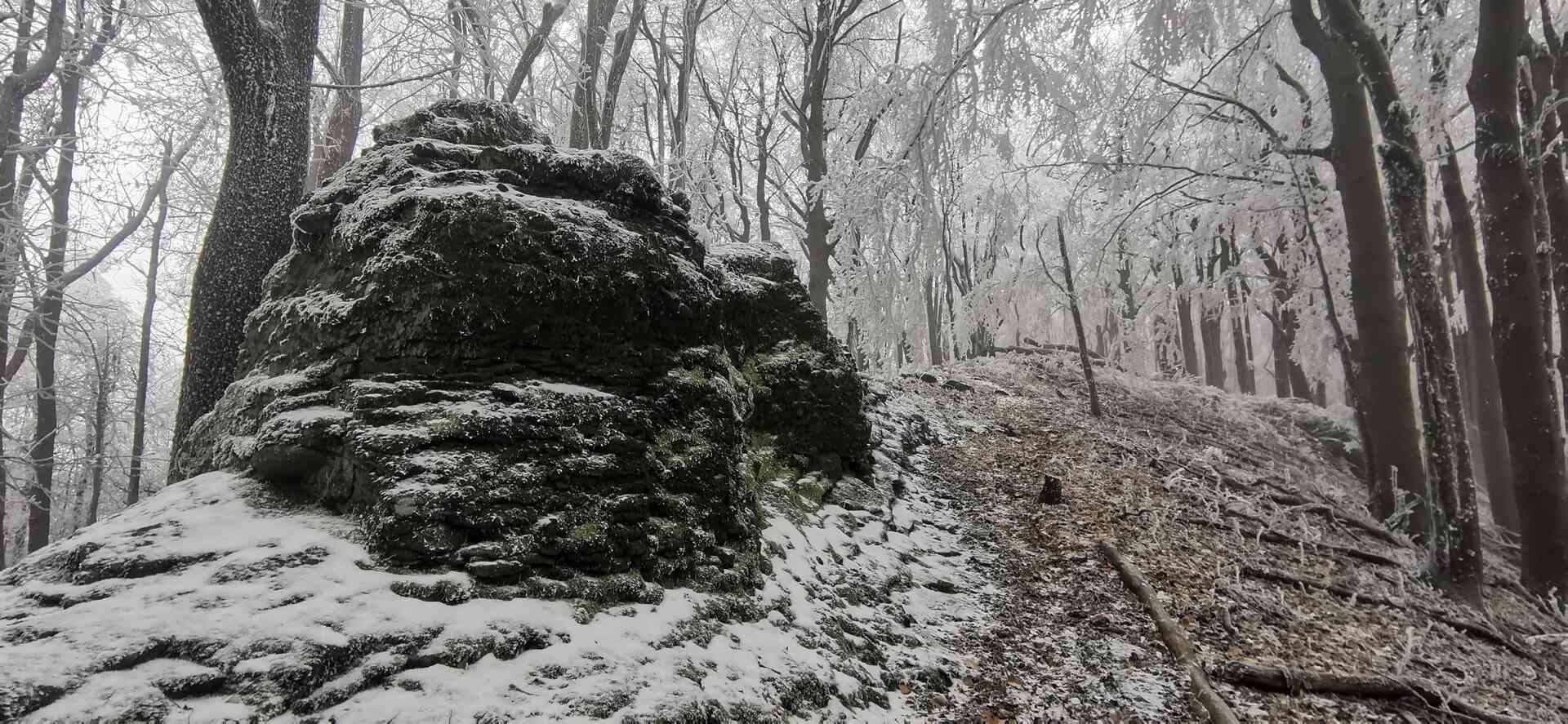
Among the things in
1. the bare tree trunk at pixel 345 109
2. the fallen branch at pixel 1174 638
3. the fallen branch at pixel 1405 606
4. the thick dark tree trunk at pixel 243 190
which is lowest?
the fallen branch at pixel 1405 606

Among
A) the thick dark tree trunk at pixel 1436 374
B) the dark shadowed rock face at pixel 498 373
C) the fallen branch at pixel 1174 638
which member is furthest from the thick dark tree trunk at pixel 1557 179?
the dark shadowed rock face at pixel 498 373

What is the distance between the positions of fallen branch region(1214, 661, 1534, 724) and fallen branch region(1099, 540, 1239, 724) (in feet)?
0.60

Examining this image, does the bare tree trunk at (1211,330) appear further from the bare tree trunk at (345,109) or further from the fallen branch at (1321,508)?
the bare tree trunk at (345,109)

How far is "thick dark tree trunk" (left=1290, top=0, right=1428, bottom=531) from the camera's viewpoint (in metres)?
6.32

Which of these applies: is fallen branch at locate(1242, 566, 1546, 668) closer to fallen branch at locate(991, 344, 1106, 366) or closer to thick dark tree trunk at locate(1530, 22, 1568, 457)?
thick dark tree trunk at locate(1530, 22, 1568, 457)

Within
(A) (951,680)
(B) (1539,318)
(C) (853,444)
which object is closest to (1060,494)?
(C) (853,444)

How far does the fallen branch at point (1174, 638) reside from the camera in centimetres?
318

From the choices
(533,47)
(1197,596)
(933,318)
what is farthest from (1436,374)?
(933,318)

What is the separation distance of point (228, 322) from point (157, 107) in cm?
743

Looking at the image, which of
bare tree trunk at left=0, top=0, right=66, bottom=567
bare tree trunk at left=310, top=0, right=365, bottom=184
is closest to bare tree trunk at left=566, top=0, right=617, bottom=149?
bare tree trunk at left=310, top=0, right=365, bottom=184

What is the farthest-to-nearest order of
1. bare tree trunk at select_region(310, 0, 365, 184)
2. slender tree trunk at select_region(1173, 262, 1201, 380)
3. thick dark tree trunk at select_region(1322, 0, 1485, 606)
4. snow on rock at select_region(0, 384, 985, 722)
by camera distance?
slender tree trunk at select_region(1173, 262, 1201, 380)
bare tree trunk at select_region(310, 0, 365, 184)
thick dark tree trunk at select_region(1322, 0, 1485, 606)
snow on rock at select_region(0, 384, 985, 722)

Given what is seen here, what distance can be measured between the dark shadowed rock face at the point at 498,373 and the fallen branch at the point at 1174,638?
2418 mm

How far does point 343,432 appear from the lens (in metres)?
2.70

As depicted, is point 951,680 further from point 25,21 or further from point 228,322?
point 25,21
